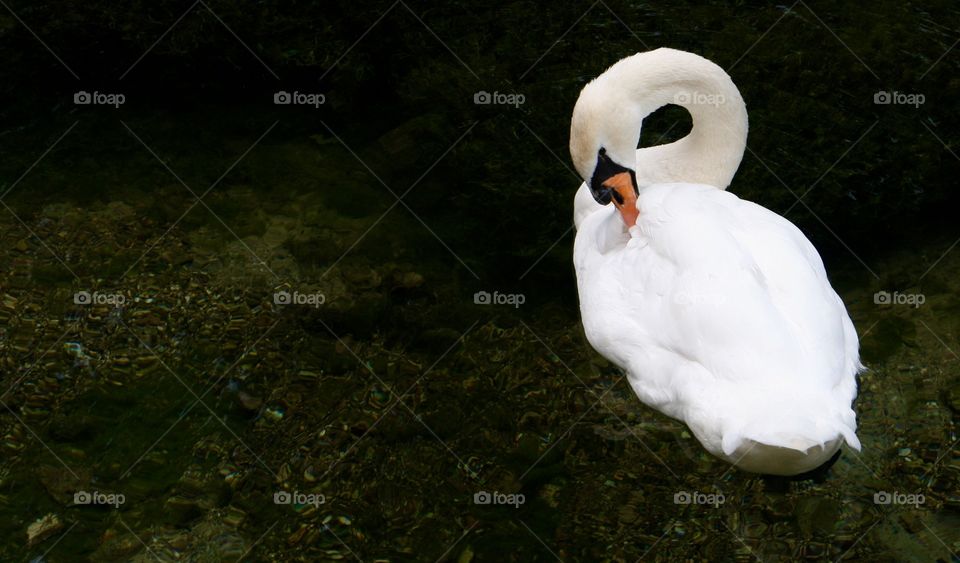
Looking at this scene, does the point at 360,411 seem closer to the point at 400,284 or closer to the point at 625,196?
the point at 400,284

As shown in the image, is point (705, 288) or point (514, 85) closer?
point (705, 288)

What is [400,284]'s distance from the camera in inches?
239

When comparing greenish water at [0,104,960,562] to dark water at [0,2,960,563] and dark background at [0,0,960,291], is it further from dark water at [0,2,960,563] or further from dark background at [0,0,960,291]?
dark background at [0,0,960,291]

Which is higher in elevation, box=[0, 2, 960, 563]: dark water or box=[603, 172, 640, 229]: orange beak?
box=[603, 172, 640, 229]: orange beak

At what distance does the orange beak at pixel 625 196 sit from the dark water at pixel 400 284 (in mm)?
832

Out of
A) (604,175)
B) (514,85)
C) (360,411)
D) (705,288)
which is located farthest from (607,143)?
(514,85)

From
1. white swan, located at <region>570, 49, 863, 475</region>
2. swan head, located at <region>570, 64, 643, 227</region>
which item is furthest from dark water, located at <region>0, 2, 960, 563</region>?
swan head, located at <region>570, 64, 643, 227</region>

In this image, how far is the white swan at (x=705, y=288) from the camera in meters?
4.14

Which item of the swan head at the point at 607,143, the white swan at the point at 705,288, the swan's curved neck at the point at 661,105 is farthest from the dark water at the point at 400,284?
the swan head at the point at 607,143

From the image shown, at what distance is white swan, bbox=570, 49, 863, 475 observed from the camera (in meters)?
4.14

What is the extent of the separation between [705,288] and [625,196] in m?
0.82

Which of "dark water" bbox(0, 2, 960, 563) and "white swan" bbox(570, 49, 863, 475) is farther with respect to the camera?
"dark water" bbox(0, 2, 960, 563)

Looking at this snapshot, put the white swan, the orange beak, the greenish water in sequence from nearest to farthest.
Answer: the white swan
the greenish water
the orange beak

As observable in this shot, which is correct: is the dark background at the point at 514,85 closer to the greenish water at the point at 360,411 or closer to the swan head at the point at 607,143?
the greenish water at the point at 360,411
